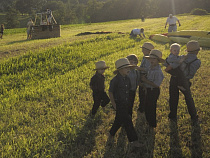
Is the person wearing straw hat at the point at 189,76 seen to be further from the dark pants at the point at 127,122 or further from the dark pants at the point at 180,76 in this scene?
the dark pants at the point at 127,122

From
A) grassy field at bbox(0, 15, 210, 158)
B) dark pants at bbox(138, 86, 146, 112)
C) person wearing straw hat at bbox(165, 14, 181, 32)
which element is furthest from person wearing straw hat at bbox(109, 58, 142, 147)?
person wearing straw hat at bbox(165, 14, 181, 32)

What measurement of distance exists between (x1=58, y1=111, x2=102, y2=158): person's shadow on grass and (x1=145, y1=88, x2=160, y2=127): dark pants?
124 centimetres

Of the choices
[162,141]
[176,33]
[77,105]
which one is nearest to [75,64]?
[77,105]

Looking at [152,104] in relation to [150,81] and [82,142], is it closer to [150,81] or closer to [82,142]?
[150,81]

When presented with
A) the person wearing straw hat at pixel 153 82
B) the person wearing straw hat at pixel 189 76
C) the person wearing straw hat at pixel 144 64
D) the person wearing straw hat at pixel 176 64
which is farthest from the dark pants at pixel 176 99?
the person wearing straw hat at pixel 144 64

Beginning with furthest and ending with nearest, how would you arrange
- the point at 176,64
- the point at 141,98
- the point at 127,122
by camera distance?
the point at 141,98 → the point at 176,64 → the point at 127,122

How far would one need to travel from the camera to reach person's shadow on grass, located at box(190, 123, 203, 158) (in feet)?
10.5

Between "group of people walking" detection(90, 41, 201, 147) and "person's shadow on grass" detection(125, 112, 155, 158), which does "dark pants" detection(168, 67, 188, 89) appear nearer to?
"group of people walking" detection(90, 41, 201, 147)

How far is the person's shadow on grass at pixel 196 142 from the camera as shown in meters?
3.19

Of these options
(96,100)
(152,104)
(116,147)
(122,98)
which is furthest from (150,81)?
(116,147)

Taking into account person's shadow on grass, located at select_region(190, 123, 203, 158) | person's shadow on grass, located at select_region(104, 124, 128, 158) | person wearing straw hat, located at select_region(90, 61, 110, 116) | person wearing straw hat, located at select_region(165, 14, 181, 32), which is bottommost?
person's shadow on grass, located at select_region(104, 124, 128, 158)

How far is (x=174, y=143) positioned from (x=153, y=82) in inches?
52.2

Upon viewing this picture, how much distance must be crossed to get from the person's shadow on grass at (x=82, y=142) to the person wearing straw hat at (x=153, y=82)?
1.28 m

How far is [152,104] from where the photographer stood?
382 cm
